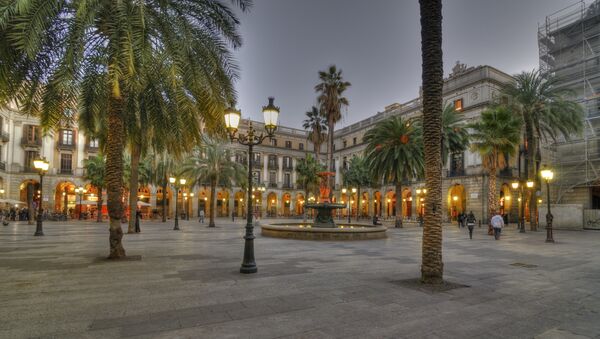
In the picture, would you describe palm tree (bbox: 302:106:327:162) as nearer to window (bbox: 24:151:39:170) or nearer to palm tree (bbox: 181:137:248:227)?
palm tree (bbox: 181:137:248:227)

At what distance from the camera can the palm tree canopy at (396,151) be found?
30.8 m

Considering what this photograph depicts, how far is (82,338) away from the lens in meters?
4.65

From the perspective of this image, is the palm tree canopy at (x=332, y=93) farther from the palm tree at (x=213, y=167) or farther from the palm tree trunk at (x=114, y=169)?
the palm tree trunk at (x=114, y=169)

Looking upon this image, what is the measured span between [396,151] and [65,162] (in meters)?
43.7

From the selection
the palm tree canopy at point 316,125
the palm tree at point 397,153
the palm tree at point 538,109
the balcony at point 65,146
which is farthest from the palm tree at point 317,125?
the balcony at point 65,146

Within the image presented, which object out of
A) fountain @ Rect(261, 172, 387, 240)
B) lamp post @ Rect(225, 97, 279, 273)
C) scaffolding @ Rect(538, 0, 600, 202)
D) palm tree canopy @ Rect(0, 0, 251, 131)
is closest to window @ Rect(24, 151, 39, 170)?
fountain @ Rect(261, 172, 387, 240)

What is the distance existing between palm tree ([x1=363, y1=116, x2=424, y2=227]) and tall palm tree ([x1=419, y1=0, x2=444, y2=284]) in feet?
74.7

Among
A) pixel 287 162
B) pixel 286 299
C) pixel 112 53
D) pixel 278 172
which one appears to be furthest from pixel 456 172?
pixel 112 53

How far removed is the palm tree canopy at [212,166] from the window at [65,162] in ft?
80.6

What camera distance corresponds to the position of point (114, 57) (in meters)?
8.54

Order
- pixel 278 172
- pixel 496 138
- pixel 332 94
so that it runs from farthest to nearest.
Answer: pixel 278 172
pixel 332 94
pixel 496 138

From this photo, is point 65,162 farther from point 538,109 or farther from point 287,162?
point 538,109

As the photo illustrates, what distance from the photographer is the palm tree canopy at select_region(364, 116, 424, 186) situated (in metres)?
30.8

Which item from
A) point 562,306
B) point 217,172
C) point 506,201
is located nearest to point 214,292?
point 562,306
